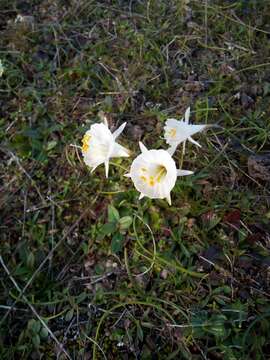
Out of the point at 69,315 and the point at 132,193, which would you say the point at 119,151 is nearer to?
the point at 132,193

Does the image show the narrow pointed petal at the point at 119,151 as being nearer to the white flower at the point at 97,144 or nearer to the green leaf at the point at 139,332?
the white flower at the point at 97,144

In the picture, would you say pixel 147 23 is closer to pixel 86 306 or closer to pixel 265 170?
pixel 265 170

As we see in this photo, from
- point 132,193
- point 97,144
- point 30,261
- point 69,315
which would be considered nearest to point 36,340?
point 69,315

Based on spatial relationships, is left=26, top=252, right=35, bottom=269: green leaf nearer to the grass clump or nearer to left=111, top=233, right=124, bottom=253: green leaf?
the grass clump

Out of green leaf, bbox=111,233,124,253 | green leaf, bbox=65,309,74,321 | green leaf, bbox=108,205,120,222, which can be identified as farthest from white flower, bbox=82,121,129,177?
green leaf, bbox=65,309,74,321

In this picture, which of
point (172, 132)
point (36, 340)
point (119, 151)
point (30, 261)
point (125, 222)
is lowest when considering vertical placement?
point (36, 340)
